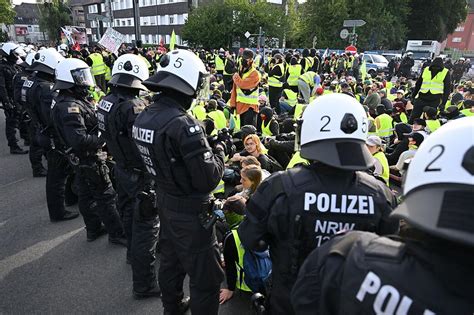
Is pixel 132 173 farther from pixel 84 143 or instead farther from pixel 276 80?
pixel 276 80

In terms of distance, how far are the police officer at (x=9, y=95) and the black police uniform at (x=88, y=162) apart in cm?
454

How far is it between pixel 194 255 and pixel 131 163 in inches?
49.7

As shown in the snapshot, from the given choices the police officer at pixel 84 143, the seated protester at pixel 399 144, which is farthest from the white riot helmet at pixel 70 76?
the seated protester at pixel 399 144

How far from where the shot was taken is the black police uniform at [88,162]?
3.75 metres

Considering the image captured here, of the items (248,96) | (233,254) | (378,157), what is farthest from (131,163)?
(248,96)

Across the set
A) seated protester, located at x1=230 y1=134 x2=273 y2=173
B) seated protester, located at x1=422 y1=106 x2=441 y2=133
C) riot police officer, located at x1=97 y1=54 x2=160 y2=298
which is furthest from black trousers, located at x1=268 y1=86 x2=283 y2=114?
riot police officer, located at x1=97 y1=54 x2=160 y2=298

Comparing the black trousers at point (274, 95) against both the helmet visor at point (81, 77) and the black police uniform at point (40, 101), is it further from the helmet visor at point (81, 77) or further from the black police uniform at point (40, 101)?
the helmet visor at point (81, 77)

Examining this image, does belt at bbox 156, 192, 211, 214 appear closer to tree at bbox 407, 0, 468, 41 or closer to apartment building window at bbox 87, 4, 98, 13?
tree at bbox 407, 0, 468, 41

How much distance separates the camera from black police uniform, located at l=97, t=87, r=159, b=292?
3.14 m

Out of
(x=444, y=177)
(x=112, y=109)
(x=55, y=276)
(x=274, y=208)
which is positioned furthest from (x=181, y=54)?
(x=55, y=276)

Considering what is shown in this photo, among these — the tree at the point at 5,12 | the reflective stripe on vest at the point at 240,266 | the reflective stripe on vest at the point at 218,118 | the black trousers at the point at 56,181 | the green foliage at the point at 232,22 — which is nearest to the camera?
the reflective stripe on vest at the point at 240,266

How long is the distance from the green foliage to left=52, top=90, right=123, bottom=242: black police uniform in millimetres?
31048

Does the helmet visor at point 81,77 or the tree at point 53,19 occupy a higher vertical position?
the tree at point 53,19

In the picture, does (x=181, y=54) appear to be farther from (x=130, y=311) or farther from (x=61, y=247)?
(x=61, y=247)
